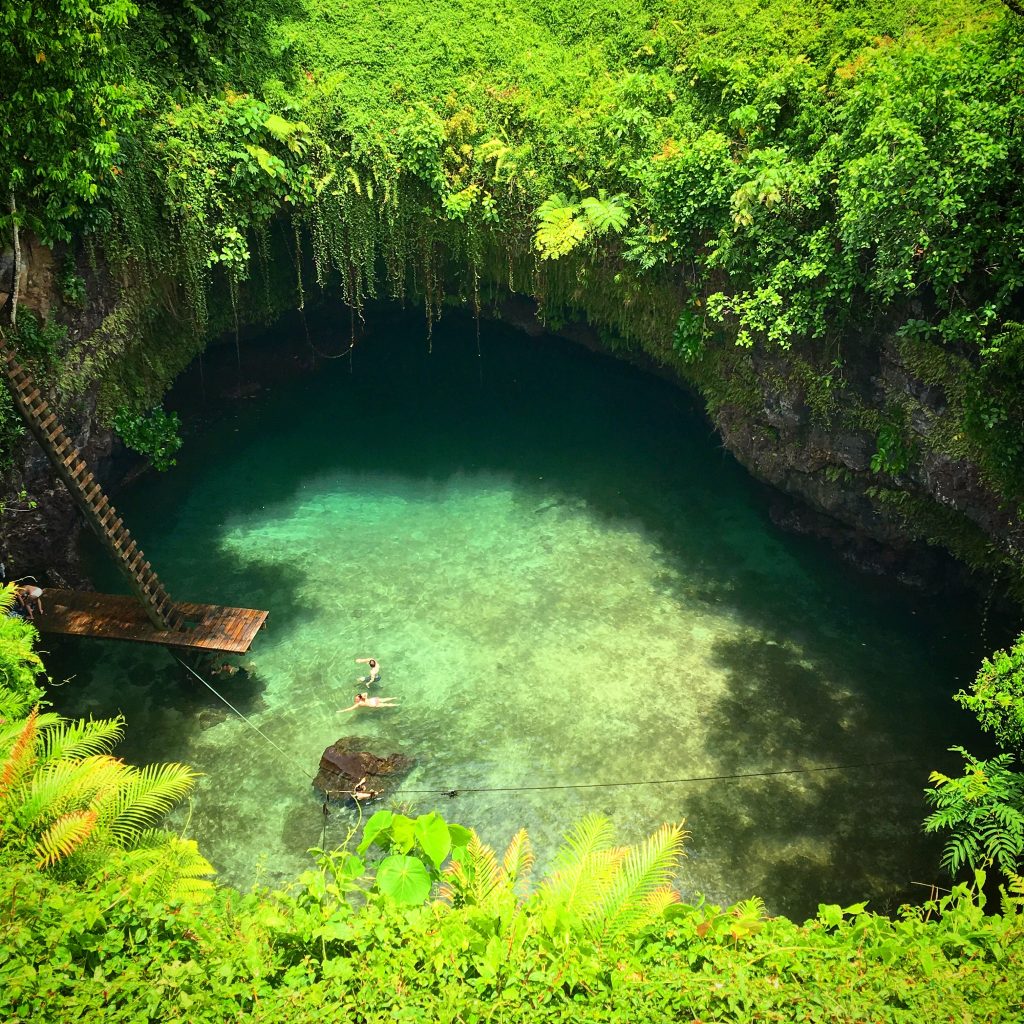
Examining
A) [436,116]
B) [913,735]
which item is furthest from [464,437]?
[913,735]

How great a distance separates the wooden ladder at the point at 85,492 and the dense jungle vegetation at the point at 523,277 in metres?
1.46

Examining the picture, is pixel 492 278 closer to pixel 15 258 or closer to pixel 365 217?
pixel 365 217

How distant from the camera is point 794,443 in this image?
44.2ft

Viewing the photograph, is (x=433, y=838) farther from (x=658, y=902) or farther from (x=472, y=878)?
Result: (x=658, y=902)

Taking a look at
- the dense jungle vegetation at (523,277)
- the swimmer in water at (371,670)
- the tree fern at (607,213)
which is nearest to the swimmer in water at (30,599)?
→ the dense jungle vegetation at (523,277)

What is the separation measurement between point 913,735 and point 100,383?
14.4 meters

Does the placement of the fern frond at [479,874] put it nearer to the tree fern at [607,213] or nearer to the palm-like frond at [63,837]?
the palm-like frond at [63,837]

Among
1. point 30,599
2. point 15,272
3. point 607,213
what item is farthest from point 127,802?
point 607,213

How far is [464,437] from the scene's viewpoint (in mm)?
16859

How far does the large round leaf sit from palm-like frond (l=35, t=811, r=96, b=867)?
214 cm

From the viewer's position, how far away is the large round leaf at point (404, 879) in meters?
5.41

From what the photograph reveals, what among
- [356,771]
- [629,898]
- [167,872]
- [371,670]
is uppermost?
[167,872]

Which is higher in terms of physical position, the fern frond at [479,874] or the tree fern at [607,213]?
the tree fern at [607,213]

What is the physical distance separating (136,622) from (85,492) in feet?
7.09
